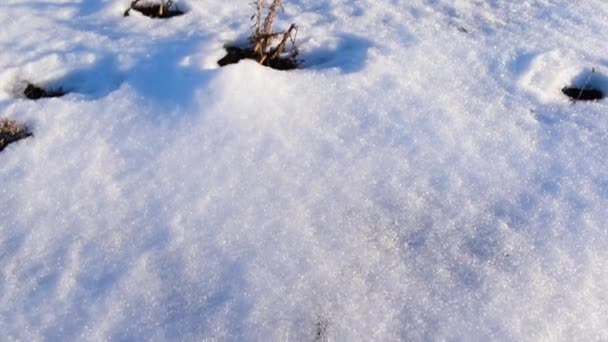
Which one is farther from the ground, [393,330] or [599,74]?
[599,74]

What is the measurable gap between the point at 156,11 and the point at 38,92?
1.20 m

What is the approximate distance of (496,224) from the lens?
292 cm

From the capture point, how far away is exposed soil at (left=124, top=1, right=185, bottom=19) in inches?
172

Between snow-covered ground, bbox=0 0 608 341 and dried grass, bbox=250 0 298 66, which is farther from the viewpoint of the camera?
dried grass, bbox=250 0 298 66

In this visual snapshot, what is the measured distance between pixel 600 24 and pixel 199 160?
3.30 metres

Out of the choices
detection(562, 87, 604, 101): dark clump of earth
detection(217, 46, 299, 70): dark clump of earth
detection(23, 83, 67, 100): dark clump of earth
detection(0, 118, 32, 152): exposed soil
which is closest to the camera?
detection(0, 118, 32, 152): exposed soil

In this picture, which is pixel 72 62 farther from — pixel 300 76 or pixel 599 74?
pixel 599 74

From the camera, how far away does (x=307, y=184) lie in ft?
10.0

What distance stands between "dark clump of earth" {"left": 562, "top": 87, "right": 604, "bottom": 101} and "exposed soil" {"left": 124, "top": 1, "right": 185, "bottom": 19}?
2912mm

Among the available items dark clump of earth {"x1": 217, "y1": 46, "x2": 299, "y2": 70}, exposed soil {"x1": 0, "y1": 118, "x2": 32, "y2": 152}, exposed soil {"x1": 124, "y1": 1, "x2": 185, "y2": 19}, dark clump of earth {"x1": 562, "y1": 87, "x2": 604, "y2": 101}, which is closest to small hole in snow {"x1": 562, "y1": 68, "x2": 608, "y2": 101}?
dark clump of earth {"x1": 562, "y1": 87, "x2": 604, "y2": 101}

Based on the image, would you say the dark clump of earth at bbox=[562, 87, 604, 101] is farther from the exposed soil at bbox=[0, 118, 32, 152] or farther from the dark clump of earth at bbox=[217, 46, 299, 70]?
the exposed soil at bbox=[0, 118, 32, 152]

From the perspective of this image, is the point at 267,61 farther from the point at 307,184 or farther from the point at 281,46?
the point at 307,184

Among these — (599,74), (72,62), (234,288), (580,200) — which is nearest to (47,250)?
(234,288)

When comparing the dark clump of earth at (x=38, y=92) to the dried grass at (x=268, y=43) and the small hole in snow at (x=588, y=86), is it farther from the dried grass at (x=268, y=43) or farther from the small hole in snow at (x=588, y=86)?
the small hole in snow at (x=588, y=86)
